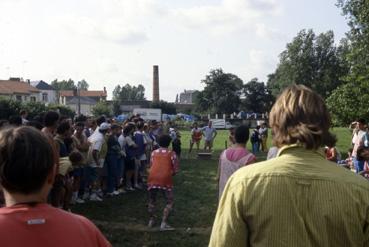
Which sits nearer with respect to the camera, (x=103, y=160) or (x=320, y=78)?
(x=103, y=160)

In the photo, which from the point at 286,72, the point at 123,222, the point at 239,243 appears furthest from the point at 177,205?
the point at 286,72

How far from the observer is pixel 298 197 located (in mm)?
2514

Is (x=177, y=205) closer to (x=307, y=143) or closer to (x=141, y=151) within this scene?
(x=141, y=151)

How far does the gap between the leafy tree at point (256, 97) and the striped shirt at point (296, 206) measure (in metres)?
111

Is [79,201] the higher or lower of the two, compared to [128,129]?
lower

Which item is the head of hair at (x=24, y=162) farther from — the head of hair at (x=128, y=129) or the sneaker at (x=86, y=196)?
the head of hair at (x=128, y=129)

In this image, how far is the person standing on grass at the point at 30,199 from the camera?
226 centimetres

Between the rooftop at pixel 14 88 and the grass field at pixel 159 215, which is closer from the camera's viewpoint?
the grass field at pixel 159 215

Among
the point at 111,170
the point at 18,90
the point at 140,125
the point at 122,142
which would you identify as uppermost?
the point at 18,90

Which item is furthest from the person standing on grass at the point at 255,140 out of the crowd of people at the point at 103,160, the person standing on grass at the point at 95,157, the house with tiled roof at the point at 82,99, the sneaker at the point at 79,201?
→ the house with tiled roof at the point at 82,99

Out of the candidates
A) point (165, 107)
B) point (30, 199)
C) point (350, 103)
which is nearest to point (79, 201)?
point (30, 199)

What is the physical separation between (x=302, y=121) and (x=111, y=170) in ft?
38.5

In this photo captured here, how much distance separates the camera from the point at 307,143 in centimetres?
256

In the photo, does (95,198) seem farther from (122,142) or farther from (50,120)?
(50,120)
